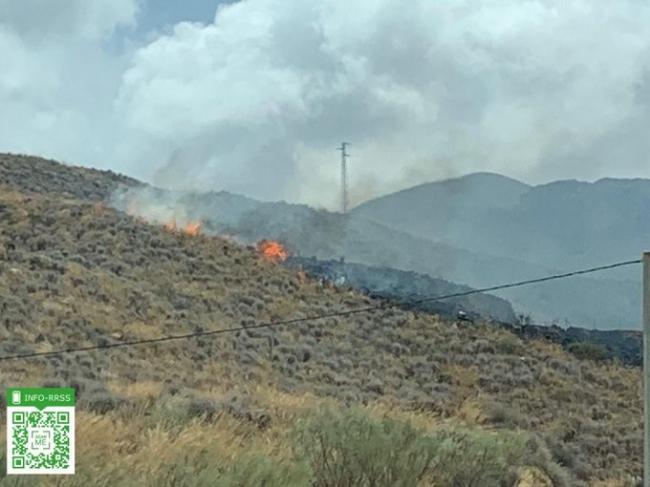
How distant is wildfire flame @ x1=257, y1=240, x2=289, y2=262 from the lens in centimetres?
5912

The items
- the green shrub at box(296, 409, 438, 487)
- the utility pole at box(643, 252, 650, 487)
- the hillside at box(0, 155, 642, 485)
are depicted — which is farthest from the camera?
the hillside at box(0, 155, 642, 485)

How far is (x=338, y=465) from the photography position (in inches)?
501

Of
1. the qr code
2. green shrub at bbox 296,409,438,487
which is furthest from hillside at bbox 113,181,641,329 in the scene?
the qr code

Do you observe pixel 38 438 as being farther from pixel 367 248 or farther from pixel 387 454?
pixel 367 248

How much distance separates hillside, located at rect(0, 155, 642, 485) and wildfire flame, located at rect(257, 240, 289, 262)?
1002 millimetres

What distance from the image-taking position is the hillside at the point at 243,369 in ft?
42.9

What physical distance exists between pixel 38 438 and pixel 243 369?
80.5 ft

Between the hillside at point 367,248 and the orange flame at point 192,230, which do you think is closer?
the orange flame at point 192,230

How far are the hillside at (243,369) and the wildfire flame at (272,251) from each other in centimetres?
100

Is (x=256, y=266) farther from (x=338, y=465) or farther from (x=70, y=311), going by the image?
(x=338, y=465)

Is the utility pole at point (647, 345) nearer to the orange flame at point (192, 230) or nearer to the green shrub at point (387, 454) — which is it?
the green shrub at point (387, 454)

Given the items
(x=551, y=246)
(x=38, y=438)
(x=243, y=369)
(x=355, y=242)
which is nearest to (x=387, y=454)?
(x=38, y=438)

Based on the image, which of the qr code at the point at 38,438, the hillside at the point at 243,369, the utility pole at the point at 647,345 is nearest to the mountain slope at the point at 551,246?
the hillside at the point at 243,369

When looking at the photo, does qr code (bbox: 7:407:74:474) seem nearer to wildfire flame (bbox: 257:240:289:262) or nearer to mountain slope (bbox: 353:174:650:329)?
wildfire flame (bbox: 257:240:289:262)
